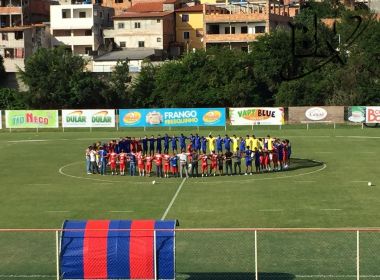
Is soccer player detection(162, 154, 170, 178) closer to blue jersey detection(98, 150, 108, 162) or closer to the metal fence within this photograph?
blue jersey detection(98, 150, 108, 162)

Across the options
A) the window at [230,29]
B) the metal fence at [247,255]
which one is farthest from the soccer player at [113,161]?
the window at [230,29]

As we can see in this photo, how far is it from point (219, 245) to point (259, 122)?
38616 mm

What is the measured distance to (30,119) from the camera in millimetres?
62094

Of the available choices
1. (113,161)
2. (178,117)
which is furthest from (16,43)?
(113,161)

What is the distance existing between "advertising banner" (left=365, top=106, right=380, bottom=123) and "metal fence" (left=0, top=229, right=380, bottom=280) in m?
37.0

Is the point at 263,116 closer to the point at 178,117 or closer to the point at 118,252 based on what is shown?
the point at 178,117

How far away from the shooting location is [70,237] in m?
17.3

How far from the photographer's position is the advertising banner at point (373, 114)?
195 ft

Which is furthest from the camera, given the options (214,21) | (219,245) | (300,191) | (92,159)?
(214,21)

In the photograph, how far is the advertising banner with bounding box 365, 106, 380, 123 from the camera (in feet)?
195

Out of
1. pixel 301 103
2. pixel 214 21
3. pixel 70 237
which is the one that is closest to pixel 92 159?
pixel 70 237

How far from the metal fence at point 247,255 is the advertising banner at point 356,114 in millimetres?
37461

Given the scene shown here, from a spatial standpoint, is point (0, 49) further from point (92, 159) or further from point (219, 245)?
point (219, 245)

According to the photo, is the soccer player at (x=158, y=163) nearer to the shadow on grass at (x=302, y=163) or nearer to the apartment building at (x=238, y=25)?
the shadow on grass at (x=302, y=163)
